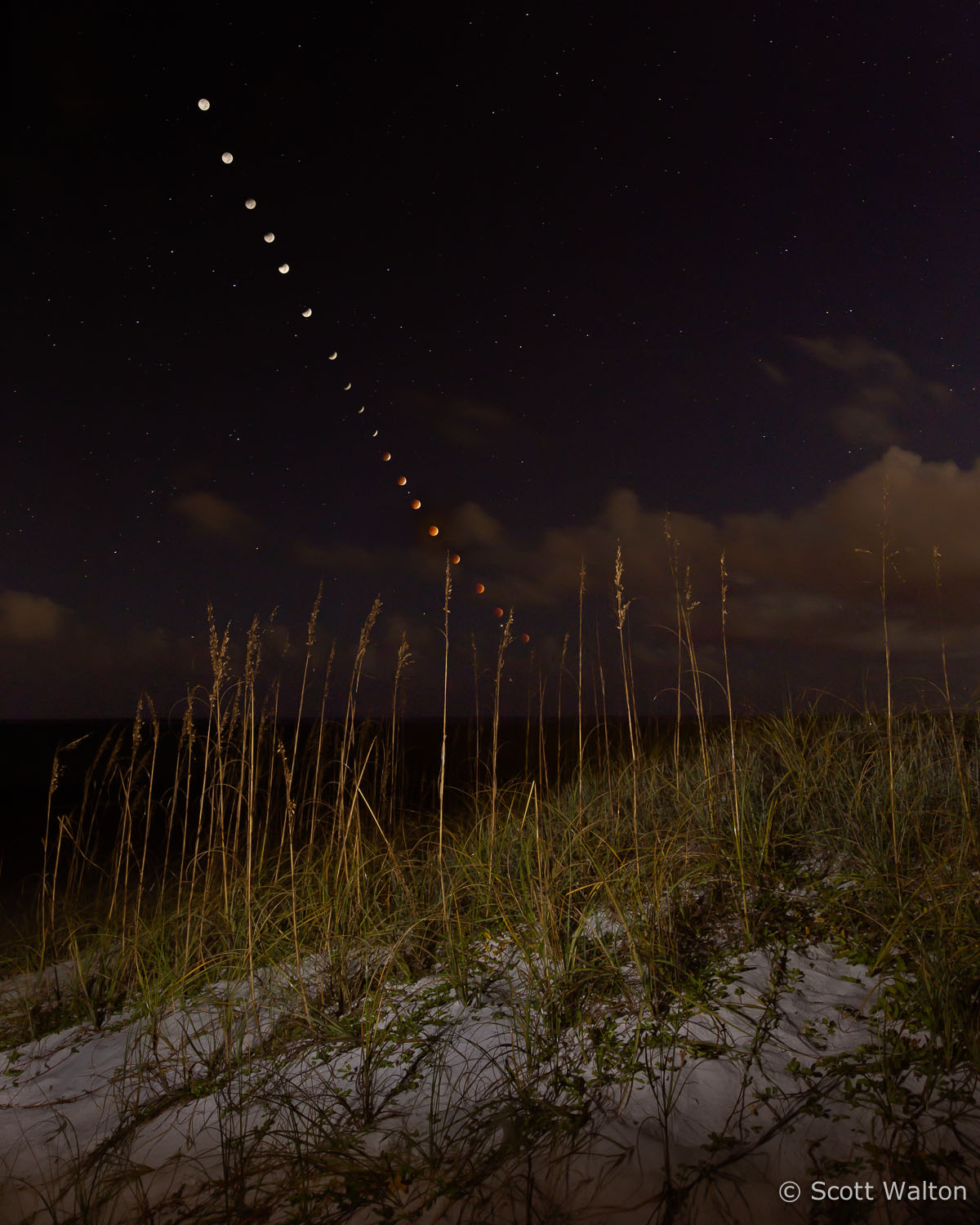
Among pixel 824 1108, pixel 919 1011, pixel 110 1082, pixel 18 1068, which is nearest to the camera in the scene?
pixel 824 1108

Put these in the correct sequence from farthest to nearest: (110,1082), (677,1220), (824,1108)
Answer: (110,1082) → (824,1108) → (677,1220)

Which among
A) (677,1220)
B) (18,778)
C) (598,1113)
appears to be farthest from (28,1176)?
(18,778)

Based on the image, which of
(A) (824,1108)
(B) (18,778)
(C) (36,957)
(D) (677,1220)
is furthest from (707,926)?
(B) (18,778)

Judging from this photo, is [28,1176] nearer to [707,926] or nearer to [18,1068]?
[18,1068]

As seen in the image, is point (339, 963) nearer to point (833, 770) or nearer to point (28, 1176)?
point (28, 1176)

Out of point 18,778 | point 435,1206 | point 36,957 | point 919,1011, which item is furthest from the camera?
point 18,778

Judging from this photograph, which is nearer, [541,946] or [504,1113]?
[504,1113]

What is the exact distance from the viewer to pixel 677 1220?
1606 mm

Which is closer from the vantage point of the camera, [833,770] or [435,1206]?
[435,1206]

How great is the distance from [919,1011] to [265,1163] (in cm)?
210

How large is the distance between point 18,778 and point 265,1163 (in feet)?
64.9

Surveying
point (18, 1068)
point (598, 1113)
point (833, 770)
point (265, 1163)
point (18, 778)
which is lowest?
point (18, 778)

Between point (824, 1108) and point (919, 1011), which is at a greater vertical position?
point (919, 1011)

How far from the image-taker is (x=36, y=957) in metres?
3.72
